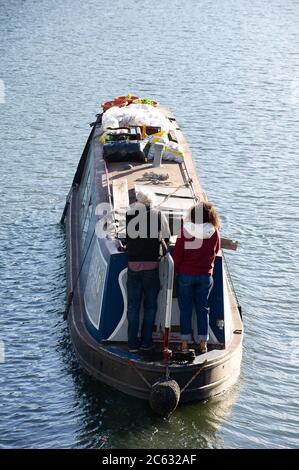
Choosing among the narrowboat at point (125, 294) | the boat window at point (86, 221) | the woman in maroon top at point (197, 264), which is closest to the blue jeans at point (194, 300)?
the woman in maroon top at point (197, 264)

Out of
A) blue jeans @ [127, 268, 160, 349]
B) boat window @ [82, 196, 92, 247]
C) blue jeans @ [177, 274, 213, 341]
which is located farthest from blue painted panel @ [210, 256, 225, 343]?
boat window @ [82, 196, 92, 247]

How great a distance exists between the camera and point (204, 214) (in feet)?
43.8

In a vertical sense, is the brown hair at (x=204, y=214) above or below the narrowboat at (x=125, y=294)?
above

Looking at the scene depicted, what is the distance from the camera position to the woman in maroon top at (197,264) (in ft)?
43.7

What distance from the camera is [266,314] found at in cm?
1722

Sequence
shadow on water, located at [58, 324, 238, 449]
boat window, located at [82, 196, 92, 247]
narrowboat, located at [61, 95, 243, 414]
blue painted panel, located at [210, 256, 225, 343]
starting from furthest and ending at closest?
boat window, located at [82, 196, 92, 247] < blue painted panel, located at [210, 256, 225, 343] < narrowboat, located at [61, 95, 243, 414] < shadow on water, located at [58, 324, 238, 449]

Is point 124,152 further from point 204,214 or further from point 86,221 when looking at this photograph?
point 204,214

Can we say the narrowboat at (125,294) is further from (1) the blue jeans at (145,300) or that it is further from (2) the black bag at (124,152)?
(1) the blue jeans at (145,300)

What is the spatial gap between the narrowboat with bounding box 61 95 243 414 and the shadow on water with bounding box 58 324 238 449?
6.0 inches

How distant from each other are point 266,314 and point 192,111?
14439 mm

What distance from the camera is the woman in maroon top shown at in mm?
13312

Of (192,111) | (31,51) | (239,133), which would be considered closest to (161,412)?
(239,133)
